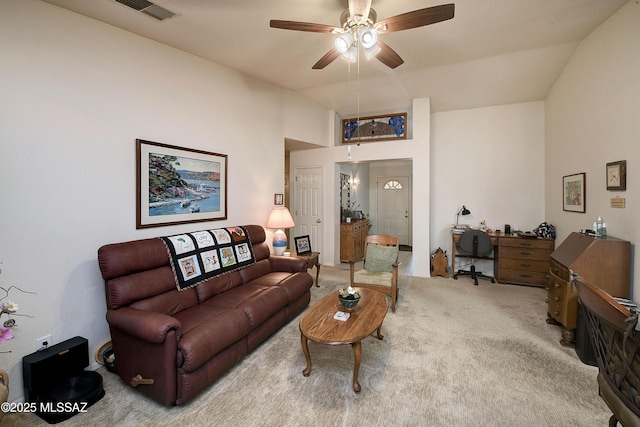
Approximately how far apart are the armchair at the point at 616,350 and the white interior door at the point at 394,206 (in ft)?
20.8

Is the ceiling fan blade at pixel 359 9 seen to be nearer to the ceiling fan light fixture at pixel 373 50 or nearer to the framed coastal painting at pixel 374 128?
the ceiling fan light fixture at pixel 373 50

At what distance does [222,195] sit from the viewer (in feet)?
11.2

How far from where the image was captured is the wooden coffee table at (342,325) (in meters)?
1.95

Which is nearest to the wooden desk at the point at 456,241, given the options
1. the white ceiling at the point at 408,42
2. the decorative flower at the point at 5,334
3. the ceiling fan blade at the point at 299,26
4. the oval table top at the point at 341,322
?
the white ceiling at the point at 408,42

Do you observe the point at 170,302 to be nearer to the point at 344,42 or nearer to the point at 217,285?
the point at 217,285

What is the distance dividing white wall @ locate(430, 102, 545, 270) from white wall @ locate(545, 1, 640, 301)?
712 mm

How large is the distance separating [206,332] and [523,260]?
4651 mm

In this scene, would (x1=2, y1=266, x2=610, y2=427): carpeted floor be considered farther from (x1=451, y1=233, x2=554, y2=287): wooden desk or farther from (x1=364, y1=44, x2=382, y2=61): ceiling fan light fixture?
(x1=364, y1=44, x2=382, y2=61): ceiling fan light fixture

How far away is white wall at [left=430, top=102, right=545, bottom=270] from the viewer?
15.2ft

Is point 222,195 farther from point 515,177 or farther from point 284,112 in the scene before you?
point 515,177

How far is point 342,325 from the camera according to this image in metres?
2.12

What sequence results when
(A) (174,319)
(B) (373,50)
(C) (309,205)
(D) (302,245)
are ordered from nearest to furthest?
(A) (174,319) < (B) (373,50) < (D) (302,245) < (C) (309,205)

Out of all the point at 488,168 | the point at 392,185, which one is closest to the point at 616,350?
the point at 488,168

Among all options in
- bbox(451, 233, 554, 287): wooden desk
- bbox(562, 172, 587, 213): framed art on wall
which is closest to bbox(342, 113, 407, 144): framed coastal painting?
bbox(451, 233, 554, 287): wooden desk
